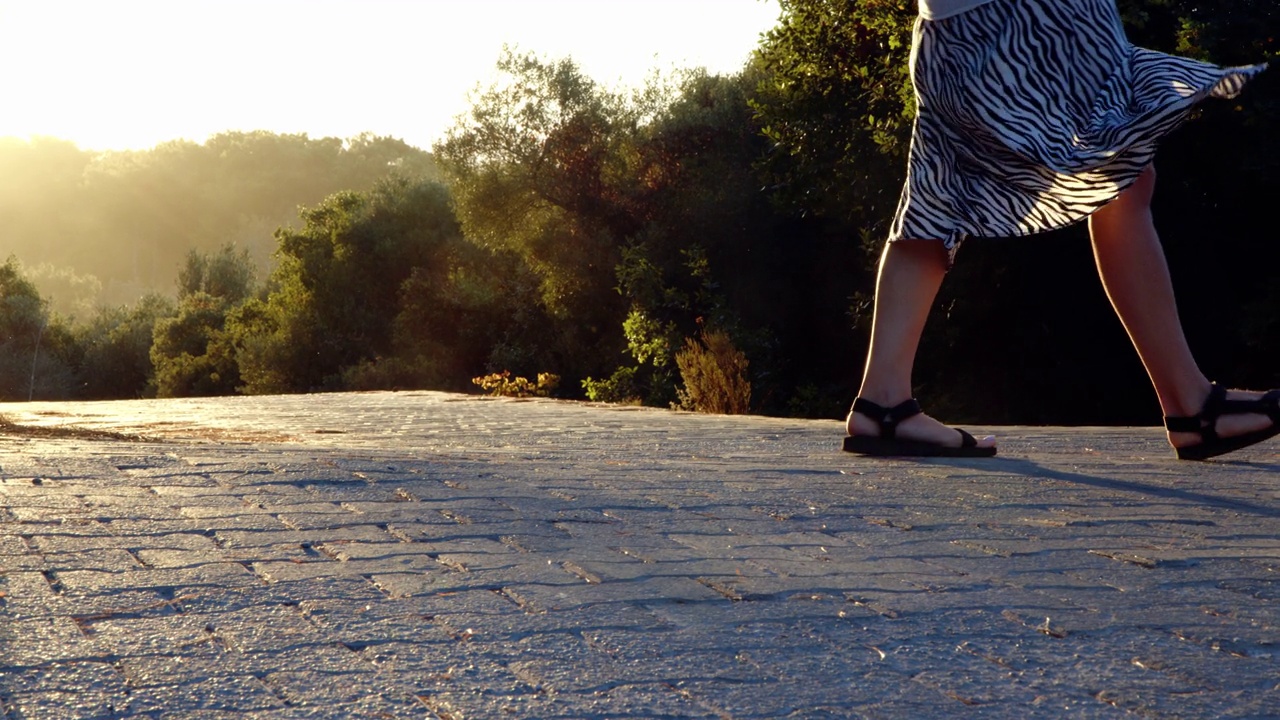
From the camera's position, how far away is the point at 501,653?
1685mm

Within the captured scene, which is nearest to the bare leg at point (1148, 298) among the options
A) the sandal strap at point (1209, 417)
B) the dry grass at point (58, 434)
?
the sandal strap at point (1209, 417)

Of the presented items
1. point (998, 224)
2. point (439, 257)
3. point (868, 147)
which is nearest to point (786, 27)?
point (868, 147)

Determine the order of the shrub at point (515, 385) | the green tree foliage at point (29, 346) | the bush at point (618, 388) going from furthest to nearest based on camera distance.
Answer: the green tree foliage at point (29, 346)
the bush at point (618, 388)
the shrub at point (515, 385)

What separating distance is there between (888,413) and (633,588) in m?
1.75

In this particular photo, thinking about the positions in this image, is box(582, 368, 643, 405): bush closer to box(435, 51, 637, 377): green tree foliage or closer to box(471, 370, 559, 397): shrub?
box(471, 370, 559, 397): shrub

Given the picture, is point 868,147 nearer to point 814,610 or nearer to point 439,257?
point 814,610

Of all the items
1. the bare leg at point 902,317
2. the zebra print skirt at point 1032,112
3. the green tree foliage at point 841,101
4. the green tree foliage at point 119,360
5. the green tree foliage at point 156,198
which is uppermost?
the green tree foliage at point 156,198

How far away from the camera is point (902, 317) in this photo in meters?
3.48

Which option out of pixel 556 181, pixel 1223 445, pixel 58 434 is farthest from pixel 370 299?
pixel 1223 445

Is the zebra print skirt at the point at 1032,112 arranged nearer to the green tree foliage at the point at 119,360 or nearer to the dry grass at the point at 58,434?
the dry grass at the point at 58,434

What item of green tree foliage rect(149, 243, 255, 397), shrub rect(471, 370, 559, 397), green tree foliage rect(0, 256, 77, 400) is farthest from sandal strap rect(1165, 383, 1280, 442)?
green tree foliage rect(0, 256, 77, 400)

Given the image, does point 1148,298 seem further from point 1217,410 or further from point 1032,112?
point 1032,112

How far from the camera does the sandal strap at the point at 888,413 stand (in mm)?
3604

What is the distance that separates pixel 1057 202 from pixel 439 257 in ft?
81.9
